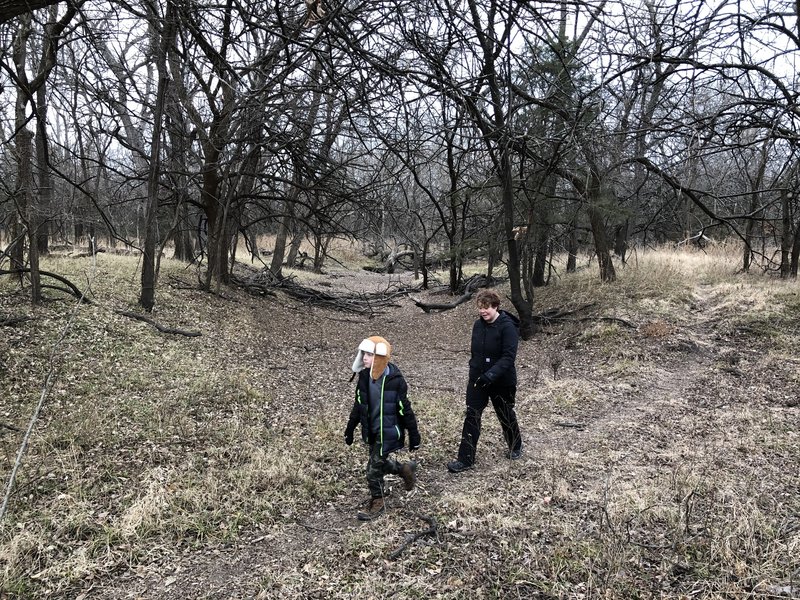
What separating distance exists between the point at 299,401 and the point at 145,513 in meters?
3.53

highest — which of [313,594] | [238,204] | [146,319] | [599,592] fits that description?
[238,204]

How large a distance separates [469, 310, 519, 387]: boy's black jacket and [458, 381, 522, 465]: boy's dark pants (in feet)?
0.41

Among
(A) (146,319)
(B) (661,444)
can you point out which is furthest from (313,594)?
(A) (146,319)

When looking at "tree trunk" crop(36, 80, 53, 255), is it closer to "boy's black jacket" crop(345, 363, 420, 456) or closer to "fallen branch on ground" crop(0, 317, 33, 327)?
"fallen branch on ground" crop(0, 317, 33, 327)

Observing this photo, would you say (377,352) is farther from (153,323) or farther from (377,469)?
(153,323)

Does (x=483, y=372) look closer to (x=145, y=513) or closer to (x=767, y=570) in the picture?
(x=767, y=570)

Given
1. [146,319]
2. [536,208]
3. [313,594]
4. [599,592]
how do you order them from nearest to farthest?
[599,592], [313,594], [146,319], [536,208]

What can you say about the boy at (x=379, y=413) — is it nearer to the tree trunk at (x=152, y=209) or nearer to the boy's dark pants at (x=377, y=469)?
the boy's dark pants at (x=377, y=469)

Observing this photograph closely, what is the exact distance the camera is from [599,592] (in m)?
3.07

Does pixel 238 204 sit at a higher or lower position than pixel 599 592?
higher

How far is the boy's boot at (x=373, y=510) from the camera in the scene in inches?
176

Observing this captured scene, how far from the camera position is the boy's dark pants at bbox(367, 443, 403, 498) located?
4.54 m

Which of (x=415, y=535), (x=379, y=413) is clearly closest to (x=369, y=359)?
(x=379, y=413)

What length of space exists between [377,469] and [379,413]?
0.49m
